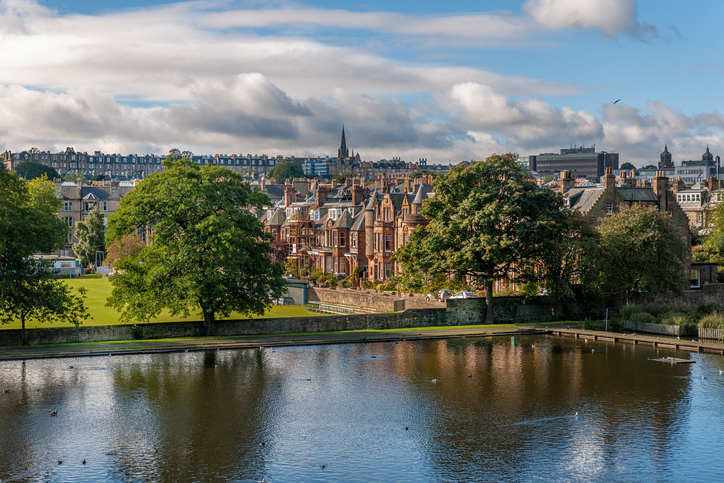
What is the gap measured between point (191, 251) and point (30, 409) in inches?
664

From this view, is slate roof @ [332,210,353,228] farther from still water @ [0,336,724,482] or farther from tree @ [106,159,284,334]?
still water @ [0,336,724,482]

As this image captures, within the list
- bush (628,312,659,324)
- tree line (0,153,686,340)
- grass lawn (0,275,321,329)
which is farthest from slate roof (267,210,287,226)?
bush (628,312,659,324)

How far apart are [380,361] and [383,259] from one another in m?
42.4

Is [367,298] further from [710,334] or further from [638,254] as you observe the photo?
[710,334]

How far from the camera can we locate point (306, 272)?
93.8m

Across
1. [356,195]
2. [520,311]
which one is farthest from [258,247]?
[356,195]

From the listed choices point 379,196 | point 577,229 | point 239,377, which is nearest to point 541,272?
point 577,229

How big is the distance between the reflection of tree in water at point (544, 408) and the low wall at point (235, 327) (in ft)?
26.3

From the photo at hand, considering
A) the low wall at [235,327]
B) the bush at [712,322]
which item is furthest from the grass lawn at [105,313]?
the bush at [712,322]

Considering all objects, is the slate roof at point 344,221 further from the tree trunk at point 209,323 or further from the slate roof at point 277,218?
the tree trunk at point 209,323

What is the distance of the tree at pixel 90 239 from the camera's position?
116 metres

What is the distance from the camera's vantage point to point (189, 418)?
27.8 m

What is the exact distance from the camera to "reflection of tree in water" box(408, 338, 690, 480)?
23484 mm

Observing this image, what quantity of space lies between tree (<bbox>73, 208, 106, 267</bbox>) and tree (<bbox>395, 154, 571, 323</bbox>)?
247 feet
